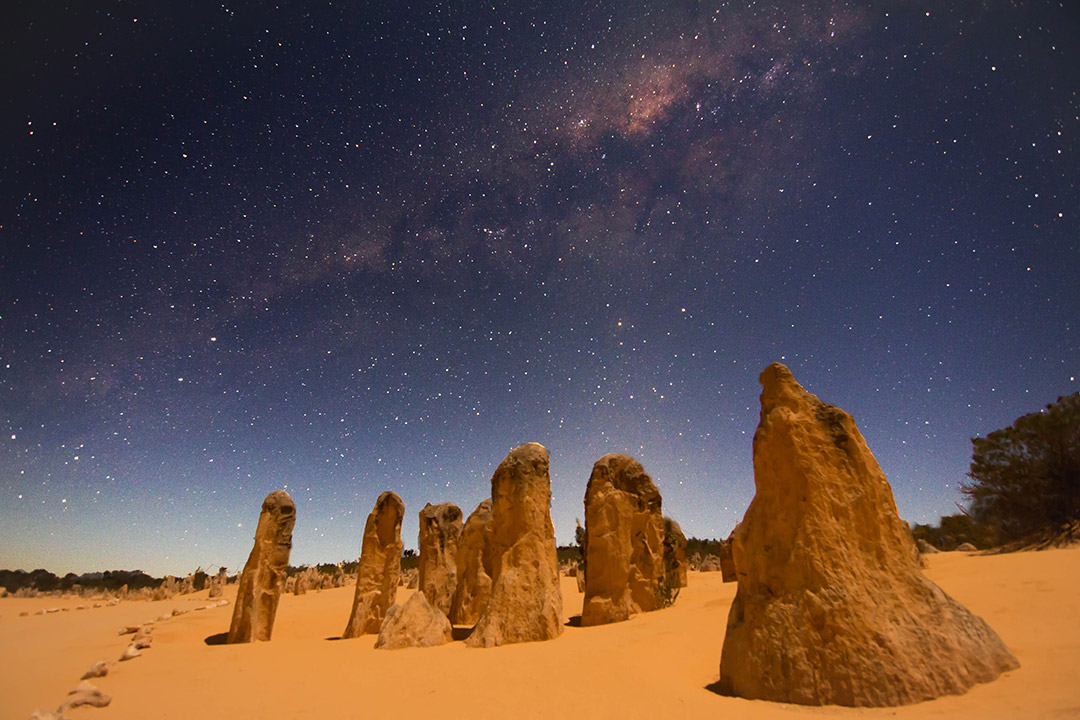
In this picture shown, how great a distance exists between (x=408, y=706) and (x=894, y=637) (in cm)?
528

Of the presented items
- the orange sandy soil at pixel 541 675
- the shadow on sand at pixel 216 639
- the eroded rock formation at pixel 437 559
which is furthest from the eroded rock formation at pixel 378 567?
the shadow on sand at pixel 216 639

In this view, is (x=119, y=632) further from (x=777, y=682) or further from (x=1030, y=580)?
(x=1030, y=580)

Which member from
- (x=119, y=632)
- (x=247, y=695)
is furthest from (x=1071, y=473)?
(x=119, y=632)

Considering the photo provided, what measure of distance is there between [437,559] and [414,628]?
7257mm

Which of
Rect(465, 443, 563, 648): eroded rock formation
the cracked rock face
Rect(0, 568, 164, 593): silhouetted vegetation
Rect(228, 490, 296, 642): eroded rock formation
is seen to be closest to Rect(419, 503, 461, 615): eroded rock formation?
Rect(228, 490, 296, 642): eroded rock formation

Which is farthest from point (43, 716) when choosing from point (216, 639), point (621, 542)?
point (621, 542)

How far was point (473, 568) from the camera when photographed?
1731cm

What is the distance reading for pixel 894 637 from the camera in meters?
4.59

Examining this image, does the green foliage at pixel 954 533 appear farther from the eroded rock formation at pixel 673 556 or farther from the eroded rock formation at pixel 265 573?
the eroded rock formation at pixel 265 573

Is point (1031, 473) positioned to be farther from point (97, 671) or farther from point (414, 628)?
point (97, 671)

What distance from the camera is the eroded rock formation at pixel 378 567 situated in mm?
14320

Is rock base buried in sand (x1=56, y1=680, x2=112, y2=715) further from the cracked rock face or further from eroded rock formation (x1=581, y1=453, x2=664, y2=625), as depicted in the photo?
eroded rock formation (x1=581, y1=453, x2=664, y2=625)

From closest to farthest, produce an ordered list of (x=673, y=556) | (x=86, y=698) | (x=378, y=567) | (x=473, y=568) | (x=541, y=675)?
(x=86, y=698), (x=541, y=675), (x=378, y=567), (x=473, y=568), (x=673, y=556)

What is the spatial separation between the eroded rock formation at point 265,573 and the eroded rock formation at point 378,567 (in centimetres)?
219
